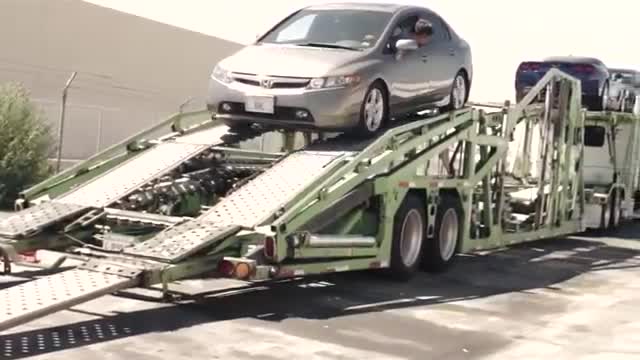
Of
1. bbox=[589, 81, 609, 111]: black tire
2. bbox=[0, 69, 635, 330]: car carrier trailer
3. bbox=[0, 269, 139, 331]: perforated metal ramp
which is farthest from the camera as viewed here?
bbox=[589, 81, 609, 111]: black tire

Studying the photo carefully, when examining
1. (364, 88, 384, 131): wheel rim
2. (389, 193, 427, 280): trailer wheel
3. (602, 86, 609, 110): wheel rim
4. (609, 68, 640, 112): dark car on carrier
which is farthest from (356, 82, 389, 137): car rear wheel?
(609, 68, 640, 112): dark car on carrier

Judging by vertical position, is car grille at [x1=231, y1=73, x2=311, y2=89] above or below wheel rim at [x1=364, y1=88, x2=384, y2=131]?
above

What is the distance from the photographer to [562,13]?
55969mm

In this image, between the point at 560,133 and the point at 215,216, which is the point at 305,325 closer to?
the point at 215,216

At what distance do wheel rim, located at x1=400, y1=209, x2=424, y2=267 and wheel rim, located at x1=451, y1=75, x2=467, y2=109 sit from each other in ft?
6.42

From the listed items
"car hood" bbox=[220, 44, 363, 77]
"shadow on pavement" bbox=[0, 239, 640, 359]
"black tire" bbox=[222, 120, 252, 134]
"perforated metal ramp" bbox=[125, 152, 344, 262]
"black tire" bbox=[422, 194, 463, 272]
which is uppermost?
"car hood" bbox=[220, 44, 363, 77]

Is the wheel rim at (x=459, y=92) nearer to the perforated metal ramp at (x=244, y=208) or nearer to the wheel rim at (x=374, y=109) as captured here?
Answer: the wheel rim at (x=374, y=109)

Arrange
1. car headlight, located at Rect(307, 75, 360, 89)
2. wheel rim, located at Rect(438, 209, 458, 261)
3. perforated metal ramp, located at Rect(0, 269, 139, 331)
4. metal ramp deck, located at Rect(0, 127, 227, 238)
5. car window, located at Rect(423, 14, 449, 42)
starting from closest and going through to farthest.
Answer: perforated metal ramp, located at Rect(0, 269, 139, 331), metal ramp deck, located at Rect(0, 127, 227, 238), car headlight, located at Rect(307, 75, 360, 89), wheel rim, located at Rect(438, 209, 458, 261), car window, located at Rect(423, 14, 449, 42)

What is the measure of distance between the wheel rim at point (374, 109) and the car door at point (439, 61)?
1001 millimetres

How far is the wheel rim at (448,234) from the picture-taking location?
1254 cm

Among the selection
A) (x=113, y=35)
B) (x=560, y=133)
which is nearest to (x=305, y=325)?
(x=560, y=133)

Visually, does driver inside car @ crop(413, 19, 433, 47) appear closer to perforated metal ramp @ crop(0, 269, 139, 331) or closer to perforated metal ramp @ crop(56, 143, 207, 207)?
perforated metal ramp @ crop(56, 143, 207, 207)

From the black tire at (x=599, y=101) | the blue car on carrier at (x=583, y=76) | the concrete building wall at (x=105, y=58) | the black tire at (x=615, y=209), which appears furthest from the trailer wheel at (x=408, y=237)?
the concrete building wall at (x=105, y=58)

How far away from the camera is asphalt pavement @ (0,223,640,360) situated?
8.11m
